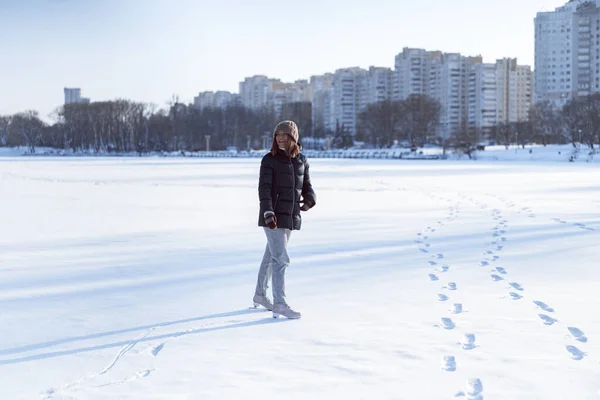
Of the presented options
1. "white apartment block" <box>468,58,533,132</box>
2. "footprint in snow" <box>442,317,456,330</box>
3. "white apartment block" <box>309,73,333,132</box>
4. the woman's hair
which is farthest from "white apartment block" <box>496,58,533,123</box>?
the woman's hair

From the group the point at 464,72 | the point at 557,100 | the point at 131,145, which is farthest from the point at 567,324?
the point at 464,72

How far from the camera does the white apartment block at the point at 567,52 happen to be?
129m

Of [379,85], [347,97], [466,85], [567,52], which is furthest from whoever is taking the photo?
[347,97]

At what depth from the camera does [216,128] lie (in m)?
127

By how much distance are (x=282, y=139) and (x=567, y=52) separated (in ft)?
452

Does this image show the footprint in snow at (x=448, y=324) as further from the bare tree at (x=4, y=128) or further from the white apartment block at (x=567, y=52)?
the bare tree at (x=4, y=128)

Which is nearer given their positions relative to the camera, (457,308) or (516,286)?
(457,308)

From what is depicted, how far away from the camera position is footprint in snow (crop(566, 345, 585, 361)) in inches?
195

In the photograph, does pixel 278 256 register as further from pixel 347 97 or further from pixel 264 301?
pixel 347 97

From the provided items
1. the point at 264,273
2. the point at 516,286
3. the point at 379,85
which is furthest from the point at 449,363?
the point at 379,85

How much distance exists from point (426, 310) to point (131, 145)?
117601mm

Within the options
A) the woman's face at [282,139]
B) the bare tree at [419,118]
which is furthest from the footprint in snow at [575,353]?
the bare tree at [419,118]

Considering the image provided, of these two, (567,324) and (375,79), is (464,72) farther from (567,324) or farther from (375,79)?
(567,324)

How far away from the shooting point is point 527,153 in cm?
6975
